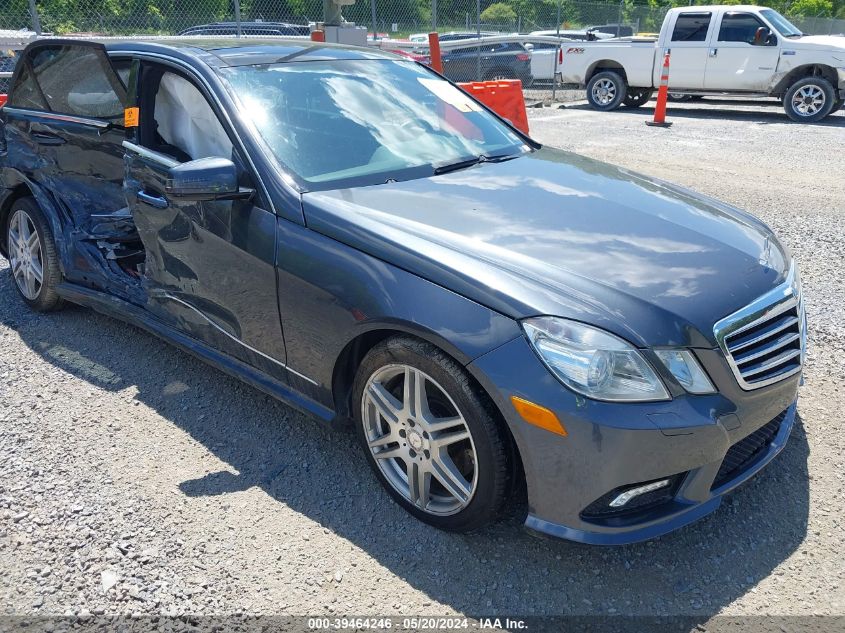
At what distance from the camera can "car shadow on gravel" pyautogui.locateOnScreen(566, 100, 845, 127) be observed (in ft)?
44.6

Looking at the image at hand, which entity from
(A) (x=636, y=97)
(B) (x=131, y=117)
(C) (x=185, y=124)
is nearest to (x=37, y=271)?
(B) (x=131, y=117)

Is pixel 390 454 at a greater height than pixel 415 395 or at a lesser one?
lesser

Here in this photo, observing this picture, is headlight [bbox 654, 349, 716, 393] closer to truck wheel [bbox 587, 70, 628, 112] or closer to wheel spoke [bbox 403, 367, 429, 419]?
wheel spoke [bbox 403, 367, 429, 419]

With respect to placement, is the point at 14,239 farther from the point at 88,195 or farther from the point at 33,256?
the point at 88,195

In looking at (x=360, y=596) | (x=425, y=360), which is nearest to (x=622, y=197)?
(x=425, y=360)

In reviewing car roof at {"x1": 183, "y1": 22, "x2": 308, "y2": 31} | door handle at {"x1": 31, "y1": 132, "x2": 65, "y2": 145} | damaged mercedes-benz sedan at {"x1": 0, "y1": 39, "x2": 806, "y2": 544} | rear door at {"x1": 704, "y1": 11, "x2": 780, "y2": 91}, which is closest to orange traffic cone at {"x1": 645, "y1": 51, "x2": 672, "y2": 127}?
rear door at {"x1": 704, "y1": 11, "x2": 780, "y2": 91}

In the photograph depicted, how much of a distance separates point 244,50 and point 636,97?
46.5 ft

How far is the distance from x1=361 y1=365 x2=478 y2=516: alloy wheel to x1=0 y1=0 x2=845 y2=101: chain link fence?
1004 cm

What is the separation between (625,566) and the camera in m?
2.60

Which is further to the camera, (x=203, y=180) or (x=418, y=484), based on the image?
(x=203, y=180)

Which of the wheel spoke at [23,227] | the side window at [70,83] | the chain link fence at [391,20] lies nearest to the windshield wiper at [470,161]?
the side window at [70,83]

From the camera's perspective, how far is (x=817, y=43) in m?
12.8

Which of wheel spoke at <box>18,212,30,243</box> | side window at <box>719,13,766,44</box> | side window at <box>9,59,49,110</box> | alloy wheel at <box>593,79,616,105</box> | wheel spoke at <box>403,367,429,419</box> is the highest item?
side window at <box>719,13,766,44</box>

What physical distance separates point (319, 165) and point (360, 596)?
178cm
